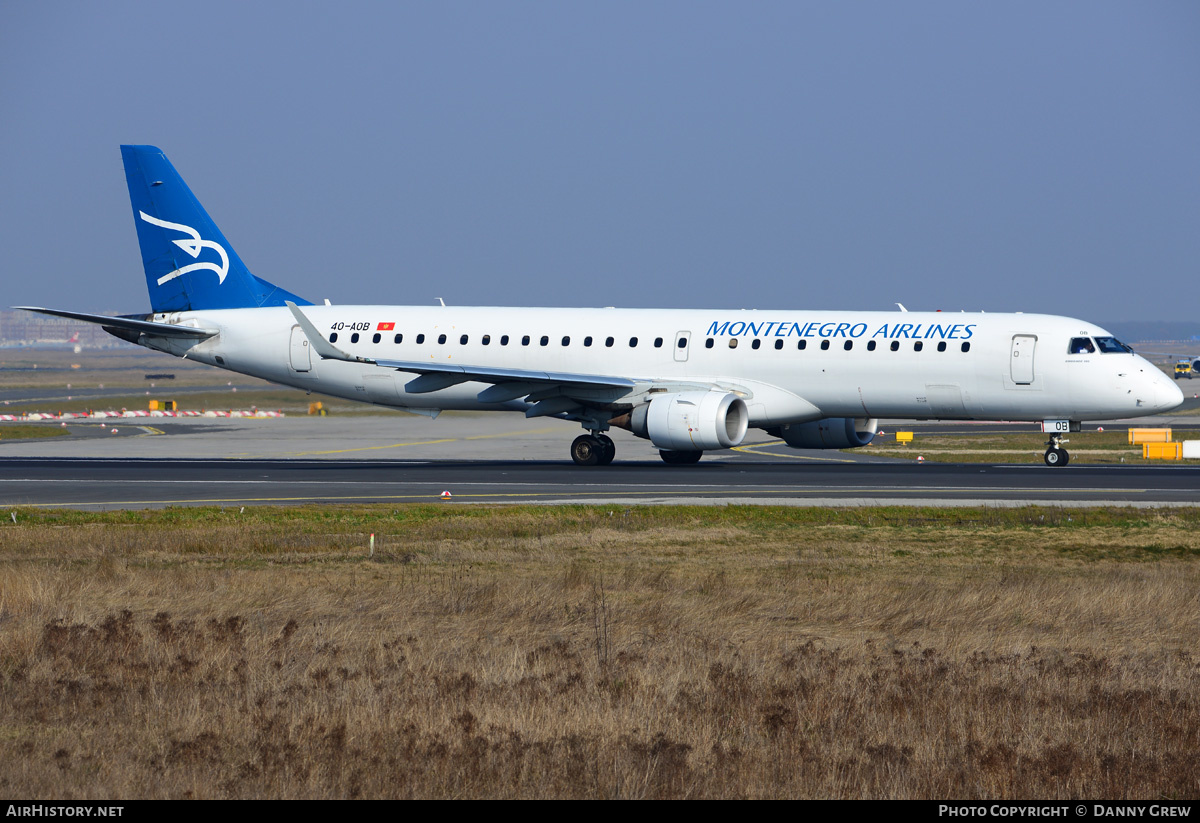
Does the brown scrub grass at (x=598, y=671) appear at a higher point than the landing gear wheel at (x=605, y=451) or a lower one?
lower

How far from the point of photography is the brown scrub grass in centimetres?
873

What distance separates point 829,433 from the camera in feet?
128

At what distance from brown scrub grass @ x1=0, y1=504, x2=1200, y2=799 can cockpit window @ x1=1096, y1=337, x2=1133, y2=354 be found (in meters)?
15.0

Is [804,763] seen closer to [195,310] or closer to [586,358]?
[586,358]

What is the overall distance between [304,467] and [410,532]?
1675 cm

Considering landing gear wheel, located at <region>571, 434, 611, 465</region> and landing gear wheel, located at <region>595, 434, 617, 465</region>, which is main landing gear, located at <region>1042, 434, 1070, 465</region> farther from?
landing gear wheel, located at <region>571, 434, 611, 465</region>

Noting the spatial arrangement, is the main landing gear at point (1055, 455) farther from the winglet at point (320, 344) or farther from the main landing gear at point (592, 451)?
the winglet at point (320, 344)

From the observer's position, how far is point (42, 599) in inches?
600

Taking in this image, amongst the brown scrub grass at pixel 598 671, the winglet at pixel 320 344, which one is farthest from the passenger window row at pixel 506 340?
the brown scrub grass at pixel 598 671

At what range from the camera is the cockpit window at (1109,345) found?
34.9m

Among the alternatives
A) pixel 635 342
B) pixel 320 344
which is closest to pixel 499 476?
pixel 635 342

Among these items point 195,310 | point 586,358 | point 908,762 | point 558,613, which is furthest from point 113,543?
point 195,310

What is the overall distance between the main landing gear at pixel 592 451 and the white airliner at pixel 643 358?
2.6 inches

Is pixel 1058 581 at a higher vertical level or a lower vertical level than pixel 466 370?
lower
